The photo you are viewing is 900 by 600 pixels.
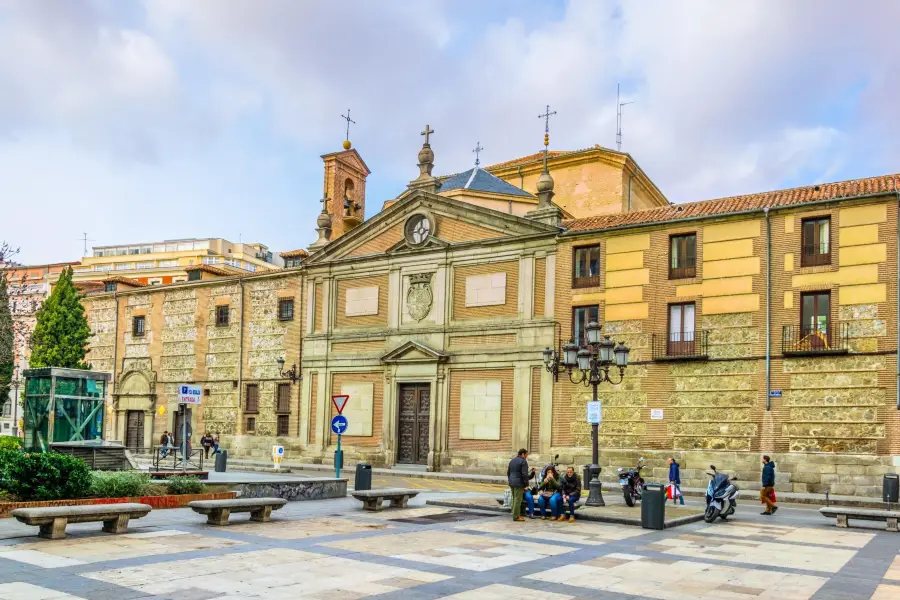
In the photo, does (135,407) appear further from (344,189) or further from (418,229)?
(418,229)

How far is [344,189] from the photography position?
44.3m

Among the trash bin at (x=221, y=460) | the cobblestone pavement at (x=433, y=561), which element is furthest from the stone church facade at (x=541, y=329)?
the cobblestone pavement at (x=433, y=561)

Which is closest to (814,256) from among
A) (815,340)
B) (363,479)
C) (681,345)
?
(815,340)

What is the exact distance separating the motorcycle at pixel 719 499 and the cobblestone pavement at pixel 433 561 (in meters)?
1.03

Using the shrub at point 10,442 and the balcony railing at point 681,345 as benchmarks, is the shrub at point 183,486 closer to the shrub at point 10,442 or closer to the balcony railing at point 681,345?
the shrub at point 10,442

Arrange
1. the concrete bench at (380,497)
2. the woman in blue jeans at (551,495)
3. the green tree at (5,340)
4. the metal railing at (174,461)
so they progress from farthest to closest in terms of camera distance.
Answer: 1. the green tree at (5,340)
2. the metal railing at (174,461)
3. the concrete bench at (380,497)
4. the woman in blue jeans at (551,495)

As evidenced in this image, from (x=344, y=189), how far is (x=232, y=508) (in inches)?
1183

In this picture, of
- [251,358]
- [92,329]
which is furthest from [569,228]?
[92,329]

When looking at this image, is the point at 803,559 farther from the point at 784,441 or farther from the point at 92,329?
the point at 92,329

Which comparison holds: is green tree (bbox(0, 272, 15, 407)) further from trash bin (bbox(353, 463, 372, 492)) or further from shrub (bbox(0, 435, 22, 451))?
trash bin (bbox(353, 463, 372, 492))

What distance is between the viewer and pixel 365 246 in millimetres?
39188

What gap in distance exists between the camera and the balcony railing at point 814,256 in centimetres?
2789

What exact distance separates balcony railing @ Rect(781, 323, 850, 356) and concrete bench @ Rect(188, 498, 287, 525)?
18.2 metres

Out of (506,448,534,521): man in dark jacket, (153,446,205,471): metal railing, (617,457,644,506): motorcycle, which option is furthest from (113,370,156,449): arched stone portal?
(506,448,534,521): man in dark jacket
